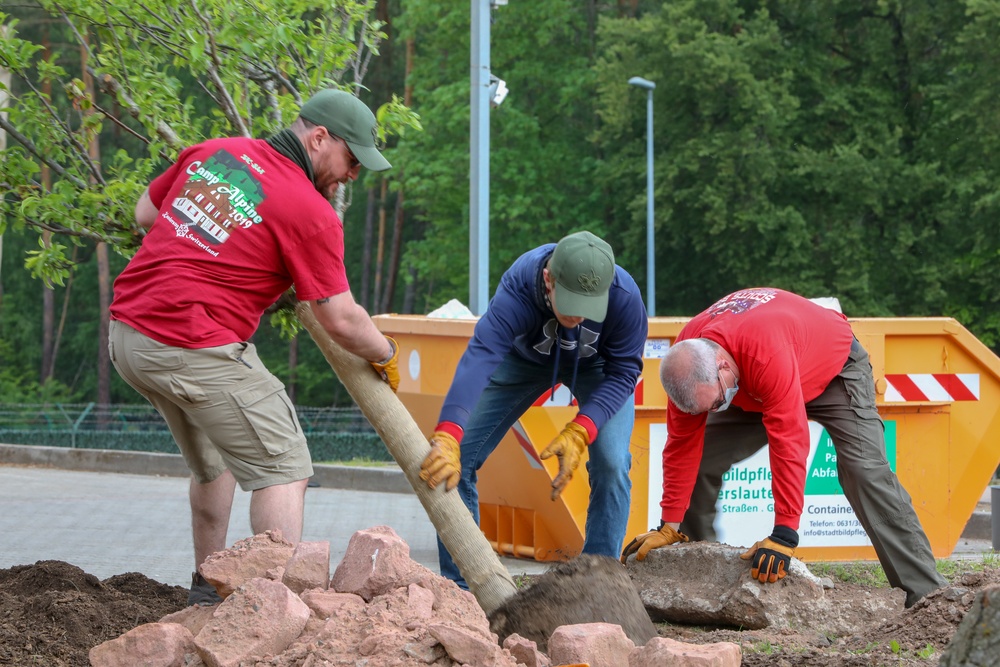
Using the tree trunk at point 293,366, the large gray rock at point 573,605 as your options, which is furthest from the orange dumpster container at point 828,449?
the tree trunk at point 293,366

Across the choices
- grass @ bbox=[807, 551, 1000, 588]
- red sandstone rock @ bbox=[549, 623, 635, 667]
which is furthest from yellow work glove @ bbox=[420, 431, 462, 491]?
grass @ bbox=[807, 551, 1000, 588]

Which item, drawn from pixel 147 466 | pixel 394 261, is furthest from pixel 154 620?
pixel 394 261

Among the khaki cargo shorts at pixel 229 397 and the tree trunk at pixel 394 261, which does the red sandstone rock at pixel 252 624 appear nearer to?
the khaki cargo shorts at pixel 229 397

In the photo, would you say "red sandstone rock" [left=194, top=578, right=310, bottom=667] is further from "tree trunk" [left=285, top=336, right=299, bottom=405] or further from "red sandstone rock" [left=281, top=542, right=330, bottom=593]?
"tree trunk" [left=285, top=336, right=299, bottom=405]

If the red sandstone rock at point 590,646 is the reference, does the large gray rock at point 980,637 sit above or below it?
above

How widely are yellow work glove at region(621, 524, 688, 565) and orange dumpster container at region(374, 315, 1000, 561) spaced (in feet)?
3.56

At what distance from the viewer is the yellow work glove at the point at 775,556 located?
15.3 ft

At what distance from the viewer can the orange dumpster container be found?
6422 millimetres

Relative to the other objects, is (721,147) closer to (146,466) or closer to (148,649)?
(146,466)

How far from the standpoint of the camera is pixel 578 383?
16.5 feet

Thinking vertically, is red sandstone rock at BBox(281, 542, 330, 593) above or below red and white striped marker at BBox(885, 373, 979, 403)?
below

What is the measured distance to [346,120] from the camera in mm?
3814

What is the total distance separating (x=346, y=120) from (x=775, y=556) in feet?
8.23

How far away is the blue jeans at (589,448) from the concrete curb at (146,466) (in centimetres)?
640
